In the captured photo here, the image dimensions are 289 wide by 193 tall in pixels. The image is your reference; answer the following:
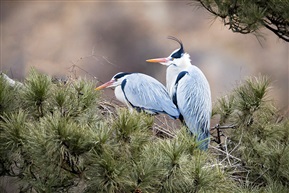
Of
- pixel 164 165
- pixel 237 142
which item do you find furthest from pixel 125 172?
pixel 237 142

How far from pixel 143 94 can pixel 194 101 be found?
0.17m

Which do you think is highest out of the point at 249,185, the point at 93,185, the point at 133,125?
the point at 133,125

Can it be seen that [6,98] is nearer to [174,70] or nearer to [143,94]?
[143,94]

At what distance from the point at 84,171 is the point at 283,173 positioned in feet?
2.07

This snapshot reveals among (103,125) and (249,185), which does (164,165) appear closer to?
(103,125)

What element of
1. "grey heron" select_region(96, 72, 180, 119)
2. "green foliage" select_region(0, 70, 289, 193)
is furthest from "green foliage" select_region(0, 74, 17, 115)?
"grey heron" select_region(96, 72, 180, 119)

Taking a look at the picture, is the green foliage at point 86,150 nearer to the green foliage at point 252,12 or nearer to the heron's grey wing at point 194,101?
the heron's grey wing at point 194,101

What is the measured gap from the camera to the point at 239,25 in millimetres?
2438

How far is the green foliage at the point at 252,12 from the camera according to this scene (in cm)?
225

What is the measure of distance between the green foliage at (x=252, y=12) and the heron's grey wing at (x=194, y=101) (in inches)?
8.5

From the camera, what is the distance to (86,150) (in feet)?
5.67

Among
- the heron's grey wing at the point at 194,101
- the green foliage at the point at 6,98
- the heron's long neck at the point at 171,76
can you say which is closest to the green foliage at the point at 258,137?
the heron's grey wing at the point at 194,101

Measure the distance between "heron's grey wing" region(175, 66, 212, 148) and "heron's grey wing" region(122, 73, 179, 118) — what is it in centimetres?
4

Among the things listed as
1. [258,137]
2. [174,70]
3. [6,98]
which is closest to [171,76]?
[174,70]
